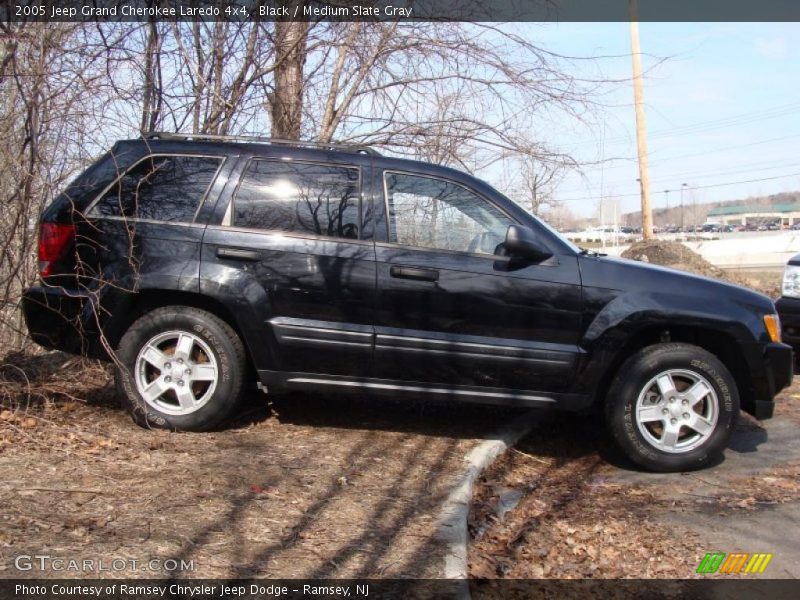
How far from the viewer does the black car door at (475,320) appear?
4605 mm

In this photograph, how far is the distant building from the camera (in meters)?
79.2

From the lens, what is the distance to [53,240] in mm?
4652

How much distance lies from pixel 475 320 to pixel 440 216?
2.44 ft

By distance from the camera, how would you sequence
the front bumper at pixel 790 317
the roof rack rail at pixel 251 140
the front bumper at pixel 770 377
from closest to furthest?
the front bumper at pixel 770 377 < the roof rack rail at pixel 251 140 < the front bumper at pixel 790 317

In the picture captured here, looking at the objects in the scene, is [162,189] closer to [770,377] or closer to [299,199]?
[299,199]

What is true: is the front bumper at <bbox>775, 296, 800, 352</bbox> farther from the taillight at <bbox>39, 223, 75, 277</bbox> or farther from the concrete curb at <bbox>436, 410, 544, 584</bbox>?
the taillight at <bbox>39, 223, 75, 277</bbox>

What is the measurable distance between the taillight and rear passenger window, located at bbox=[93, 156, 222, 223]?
0.75 ft

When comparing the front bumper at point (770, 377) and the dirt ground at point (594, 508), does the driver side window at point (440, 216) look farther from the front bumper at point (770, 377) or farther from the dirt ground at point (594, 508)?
the front bumper at point (770, 377)

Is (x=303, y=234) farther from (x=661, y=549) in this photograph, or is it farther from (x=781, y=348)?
(x=781, y=348)

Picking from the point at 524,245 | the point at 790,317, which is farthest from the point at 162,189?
the point at 790,317

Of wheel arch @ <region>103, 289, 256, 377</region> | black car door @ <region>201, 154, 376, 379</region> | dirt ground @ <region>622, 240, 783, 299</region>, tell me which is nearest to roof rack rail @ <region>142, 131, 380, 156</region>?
black car door @ <region>201, 154, 376, 379</region>

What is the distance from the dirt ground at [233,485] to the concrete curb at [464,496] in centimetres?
6

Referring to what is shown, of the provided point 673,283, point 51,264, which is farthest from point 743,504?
point 51,264

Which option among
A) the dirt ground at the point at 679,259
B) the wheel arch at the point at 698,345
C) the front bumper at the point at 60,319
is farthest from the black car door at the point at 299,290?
the dirt ground at the point at 679,259
